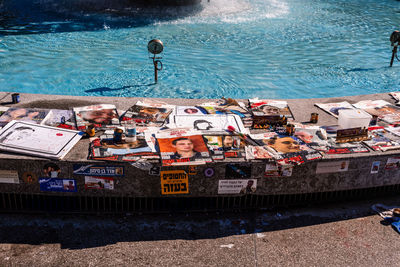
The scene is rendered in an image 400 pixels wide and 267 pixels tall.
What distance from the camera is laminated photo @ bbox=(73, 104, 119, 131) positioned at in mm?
4930

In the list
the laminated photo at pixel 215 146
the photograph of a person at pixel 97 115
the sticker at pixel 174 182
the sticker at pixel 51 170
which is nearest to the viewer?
the sticker at pixel 51 170

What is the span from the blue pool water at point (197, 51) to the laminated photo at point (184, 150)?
12.2ft

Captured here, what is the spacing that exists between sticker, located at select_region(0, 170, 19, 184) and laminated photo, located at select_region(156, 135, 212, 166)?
1.55 meters

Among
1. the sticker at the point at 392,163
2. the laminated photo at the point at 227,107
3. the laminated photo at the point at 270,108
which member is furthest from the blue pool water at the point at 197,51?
the sticker at the point at 392,163

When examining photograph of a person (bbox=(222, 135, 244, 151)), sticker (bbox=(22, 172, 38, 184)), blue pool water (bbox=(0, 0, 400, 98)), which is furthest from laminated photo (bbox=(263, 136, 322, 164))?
blue pool water (bbox=(0, 0, 400, 98))

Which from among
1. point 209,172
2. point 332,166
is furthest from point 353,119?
→ point 209,172

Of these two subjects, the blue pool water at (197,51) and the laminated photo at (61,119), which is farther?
the blue pool water at (197,51)

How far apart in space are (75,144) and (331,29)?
11.3 m

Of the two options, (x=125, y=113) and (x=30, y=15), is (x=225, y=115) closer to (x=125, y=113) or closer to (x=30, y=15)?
(x=125, y=113)

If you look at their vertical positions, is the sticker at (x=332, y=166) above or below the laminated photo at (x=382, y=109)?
below

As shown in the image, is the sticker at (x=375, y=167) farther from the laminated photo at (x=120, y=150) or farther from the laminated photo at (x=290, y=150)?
the laminated photo at (x=120, y=150)

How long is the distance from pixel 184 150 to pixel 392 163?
2.47 m

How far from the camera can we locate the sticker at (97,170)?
4.14m

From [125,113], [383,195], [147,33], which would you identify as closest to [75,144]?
[125,113]
